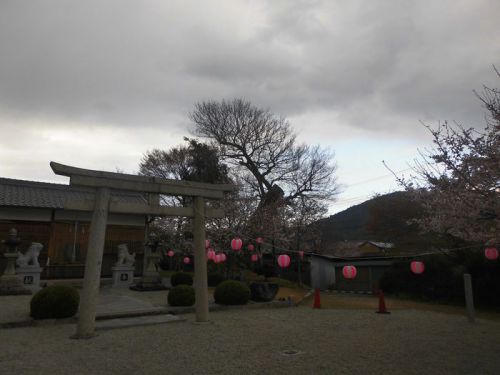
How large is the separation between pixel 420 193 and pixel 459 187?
2150 millimetres

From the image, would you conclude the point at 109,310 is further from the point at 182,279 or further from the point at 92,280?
the point at 182,279

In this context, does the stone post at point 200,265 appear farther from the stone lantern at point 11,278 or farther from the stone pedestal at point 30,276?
the stone pedestal at point 30,276

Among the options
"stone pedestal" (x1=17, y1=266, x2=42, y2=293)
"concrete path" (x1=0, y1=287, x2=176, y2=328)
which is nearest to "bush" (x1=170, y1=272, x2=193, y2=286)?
"concrete path" (x1=0, y1=287, x2=176, y2=328)

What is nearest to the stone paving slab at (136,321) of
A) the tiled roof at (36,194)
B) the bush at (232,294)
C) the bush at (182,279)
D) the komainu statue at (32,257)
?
the bush at (232,294)

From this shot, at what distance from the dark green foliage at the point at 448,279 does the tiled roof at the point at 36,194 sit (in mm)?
15963

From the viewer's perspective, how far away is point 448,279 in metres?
18.3

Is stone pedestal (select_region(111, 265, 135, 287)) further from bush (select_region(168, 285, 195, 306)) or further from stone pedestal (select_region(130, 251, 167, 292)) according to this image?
bush (select_region(168, 285, 195, 306))

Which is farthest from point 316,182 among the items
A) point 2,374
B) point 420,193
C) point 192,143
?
point 2,374

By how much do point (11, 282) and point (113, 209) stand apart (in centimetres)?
895

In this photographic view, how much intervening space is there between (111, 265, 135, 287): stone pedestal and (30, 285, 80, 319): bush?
27.8 feet

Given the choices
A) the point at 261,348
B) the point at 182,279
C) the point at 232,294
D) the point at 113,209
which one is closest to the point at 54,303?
the point at 113,209

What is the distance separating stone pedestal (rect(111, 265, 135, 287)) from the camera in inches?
731

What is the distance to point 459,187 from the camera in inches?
272

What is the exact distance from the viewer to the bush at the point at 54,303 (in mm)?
9969
